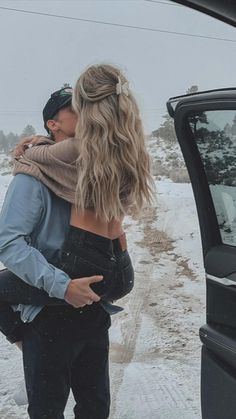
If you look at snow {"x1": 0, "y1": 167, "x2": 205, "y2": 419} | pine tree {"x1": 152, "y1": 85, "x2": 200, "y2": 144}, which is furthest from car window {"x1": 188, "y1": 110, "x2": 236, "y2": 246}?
pine tree {"x1": 152, "y1": 85, "x2": 200, "y2": 144}

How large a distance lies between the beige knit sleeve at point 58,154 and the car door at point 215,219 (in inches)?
15.5

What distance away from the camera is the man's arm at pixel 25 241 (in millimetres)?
1874

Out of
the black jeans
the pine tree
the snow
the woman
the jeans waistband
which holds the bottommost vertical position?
the snow

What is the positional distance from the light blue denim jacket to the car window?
559 mm

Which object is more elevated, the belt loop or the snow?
the belt loop

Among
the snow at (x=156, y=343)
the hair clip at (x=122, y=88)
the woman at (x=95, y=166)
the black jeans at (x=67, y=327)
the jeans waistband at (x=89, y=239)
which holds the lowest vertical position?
the snow at (x=156, y=343)

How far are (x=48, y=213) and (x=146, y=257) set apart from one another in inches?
189

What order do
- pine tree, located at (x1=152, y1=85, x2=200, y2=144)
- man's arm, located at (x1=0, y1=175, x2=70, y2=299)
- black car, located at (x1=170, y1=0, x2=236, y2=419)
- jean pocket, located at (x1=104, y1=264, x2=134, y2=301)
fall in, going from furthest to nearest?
pine tree, located at (x1=152, y1=85, x2=200, y2=144) < jean pocket, located at (x1=104, y1=264, x2=134, y2=301) < man's arm, located at (x1=0, y1=175, x2=70, y2=299) < black car, located at (x1=170, y1=0, x2=236, y2=419)

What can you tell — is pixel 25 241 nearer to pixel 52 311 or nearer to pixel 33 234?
pixel 33 234

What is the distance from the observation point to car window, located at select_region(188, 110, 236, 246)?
1.74 m

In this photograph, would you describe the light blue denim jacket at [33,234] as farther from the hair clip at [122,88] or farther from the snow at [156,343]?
the snow at [156,343]

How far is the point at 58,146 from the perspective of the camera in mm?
1991

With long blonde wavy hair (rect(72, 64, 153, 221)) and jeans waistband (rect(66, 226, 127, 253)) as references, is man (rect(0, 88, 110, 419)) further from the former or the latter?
long blonde wavy hair (rect(72, 64, 153, 221))

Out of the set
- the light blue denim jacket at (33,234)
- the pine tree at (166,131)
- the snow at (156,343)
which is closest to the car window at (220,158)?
the light blue denim jacket at (33,234)
